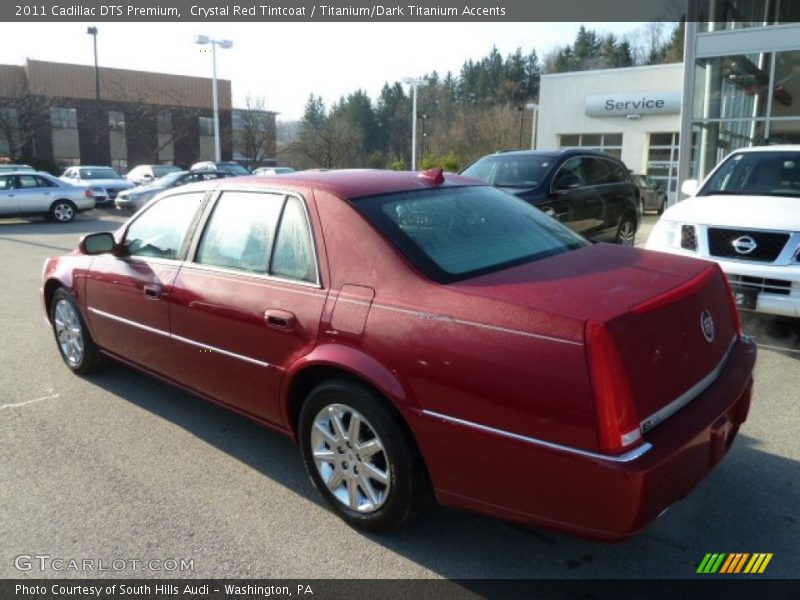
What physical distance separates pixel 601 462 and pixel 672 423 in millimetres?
430

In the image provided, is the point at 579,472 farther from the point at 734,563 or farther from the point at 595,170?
the point at 595,170

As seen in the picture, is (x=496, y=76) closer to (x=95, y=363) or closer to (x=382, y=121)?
(x=382, y=121)

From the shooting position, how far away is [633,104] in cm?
2770

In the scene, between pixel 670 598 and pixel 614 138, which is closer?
pixel 670 598

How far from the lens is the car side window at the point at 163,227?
4.00 m

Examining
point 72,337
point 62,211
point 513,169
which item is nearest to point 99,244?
point 72,337

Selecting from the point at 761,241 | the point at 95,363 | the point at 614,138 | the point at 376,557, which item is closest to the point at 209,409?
the point at 95,363

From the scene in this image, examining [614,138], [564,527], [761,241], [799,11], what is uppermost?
[799,11]

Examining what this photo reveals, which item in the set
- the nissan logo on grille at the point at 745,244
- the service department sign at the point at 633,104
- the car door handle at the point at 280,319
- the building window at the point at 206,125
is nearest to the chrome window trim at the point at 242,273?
the car door handle at the point at 280,319

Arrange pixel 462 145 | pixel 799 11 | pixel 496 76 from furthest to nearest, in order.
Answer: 1. pixel 496 76
2. pixel 462 145
3. pixel 799 11

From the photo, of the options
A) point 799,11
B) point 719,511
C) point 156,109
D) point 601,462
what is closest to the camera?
point 601,462

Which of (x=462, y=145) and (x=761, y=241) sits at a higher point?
(x=462, y=145)

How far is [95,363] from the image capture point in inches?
200

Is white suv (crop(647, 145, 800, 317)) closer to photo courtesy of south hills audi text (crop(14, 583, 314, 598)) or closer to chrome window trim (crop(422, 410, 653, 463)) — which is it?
chrome window trim (crop(422, 410, 653, 463))
